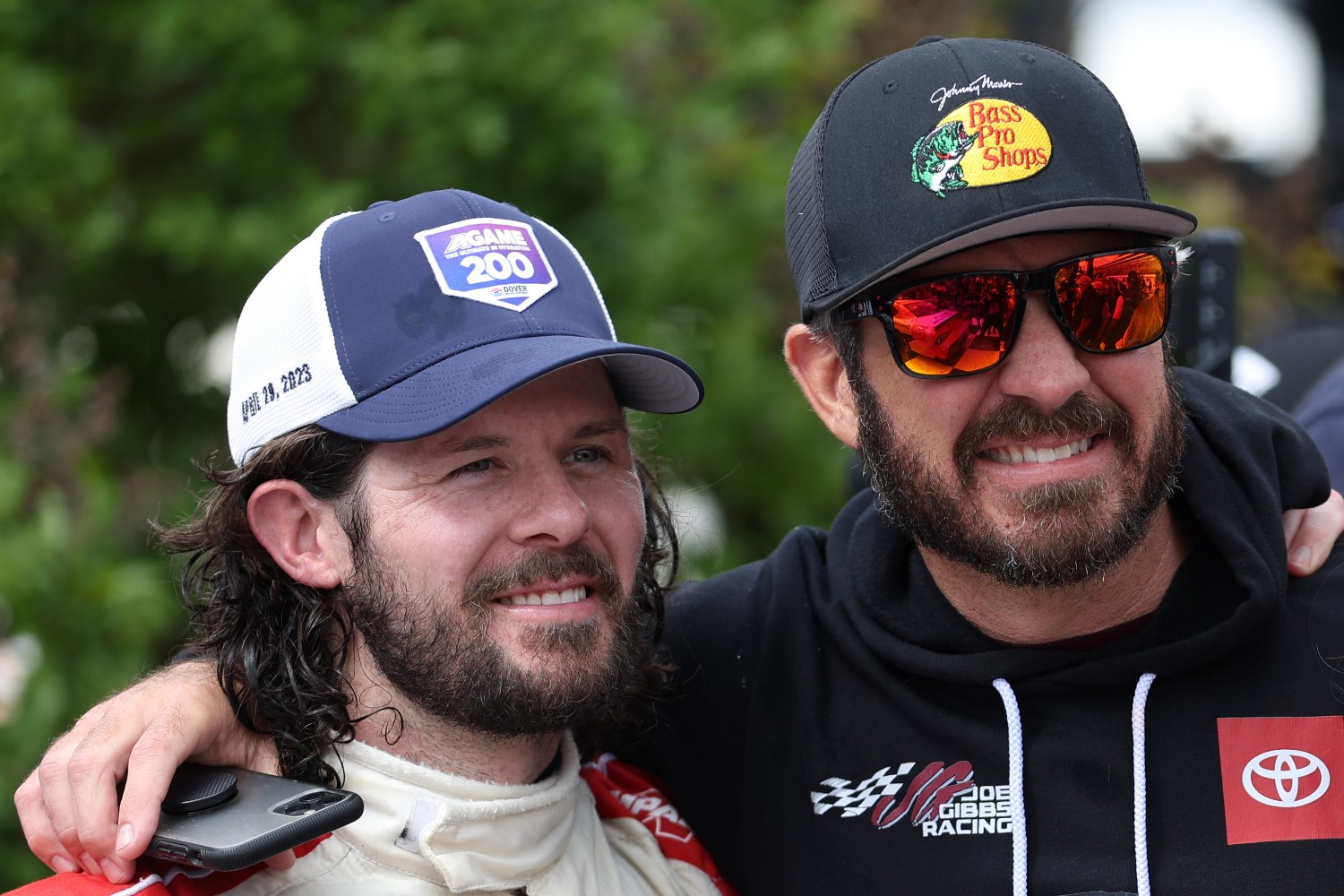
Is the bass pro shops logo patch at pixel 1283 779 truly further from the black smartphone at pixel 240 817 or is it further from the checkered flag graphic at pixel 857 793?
the black smartphone at pixel 240 817

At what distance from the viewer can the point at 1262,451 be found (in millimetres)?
2496

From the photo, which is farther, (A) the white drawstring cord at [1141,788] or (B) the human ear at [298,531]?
(B) the human ear at [298,531]

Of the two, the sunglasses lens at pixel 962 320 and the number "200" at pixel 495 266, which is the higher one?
the number "200" at pixel 495 266

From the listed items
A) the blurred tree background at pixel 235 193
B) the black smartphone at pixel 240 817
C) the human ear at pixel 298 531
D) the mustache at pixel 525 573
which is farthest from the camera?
the blurred tree background at pixel 235 193

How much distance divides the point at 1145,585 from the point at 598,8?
8.06ft

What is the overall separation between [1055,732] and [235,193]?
8.88ft

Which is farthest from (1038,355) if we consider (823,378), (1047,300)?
(823,378)

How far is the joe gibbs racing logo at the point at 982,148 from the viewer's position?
229 cm

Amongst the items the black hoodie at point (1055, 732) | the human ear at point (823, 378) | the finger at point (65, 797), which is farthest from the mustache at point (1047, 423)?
the finger at point (65, 797)

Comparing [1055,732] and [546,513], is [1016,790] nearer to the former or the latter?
[1055,732]

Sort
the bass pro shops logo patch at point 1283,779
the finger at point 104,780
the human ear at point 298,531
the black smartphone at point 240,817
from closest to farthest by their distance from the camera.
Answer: the black smartphone at point 240,817 < the finger at point 104,780 < the bass pro shops logo patch at point 1283,779 < the human ear at point 298,531

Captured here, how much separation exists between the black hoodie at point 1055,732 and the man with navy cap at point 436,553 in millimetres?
236

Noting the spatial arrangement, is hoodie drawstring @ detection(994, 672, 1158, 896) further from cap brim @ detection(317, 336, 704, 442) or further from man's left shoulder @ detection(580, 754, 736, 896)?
cap brim @ detection(317, 336, 704, 442)

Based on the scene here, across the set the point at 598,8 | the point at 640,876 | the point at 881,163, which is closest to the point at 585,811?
the point at 640,876
